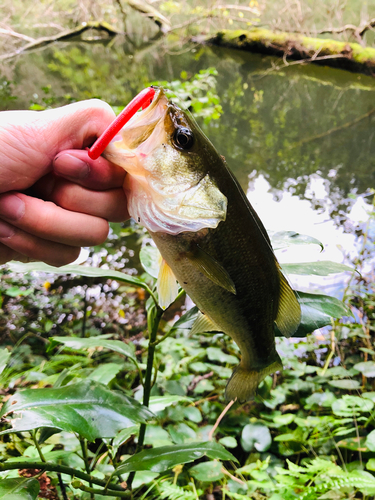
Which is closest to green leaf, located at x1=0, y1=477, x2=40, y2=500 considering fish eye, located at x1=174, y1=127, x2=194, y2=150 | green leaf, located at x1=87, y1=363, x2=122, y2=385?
green leaf, located at x1=87, y1=363, x2=122, y2=385

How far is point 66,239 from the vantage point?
3.06 feet

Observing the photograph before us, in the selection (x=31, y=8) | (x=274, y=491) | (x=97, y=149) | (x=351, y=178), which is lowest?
(x=274, y=491)

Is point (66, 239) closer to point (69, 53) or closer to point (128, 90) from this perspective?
point (128, 90)

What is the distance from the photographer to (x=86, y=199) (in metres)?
0.92

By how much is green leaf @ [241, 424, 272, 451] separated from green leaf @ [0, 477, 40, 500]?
1.05 m

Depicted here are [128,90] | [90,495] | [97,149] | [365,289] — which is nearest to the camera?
[97,149]

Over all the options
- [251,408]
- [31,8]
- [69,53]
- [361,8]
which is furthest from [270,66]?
[251,408]

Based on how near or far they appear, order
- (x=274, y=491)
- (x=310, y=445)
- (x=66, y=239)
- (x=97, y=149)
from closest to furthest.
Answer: (x=97, y=149)
(x=66, y=239)
(x=274, y=491)
(x=310, y=445)

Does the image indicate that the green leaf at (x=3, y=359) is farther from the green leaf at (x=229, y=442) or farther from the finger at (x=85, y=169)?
the green leaf at (x=229, y=442)

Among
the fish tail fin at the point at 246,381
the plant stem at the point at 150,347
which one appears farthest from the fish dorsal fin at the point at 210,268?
the fish tail fin at the point at 246,381

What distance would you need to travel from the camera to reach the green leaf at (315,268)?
98cm

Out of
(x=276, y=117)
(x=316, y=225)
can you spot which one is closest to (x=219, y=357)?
(x=316, y=225)

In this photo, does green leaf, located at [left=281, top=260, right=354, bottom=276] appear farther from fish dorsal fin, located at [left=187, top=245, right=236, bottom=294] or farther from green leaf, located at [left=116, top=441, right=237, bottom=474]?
green leaf, located at [left=116, top=441, right=237, bottom=474]

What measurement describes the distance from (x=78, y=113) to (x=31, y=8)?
66.9ft
